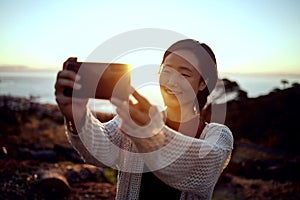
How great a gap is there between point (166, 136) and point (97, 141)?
403 millimetres

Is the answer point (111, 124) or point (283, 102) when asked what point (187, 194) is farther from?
point (283, 102)

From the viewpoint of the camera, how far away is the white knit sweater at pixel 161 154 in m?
1.13

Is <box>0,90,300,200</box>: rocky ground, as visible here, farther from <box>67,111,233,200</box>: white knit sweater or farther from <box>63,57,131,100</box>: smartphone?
<box>63,57,131,100</box>: smartphone

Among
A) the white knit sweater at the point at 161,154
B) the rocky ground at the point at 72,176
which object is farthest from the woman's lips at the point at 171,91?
the rocky ground at the point at 72,176

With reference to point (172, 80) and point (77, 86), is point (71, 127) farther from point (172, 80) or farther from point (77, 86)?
point (172, 80)

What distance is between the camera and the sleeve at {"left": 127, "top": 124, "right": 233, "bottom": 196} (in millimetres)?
1092

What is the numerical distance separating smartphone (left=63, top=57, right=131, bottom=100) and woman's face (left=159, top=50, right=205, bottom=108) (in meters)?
0.67

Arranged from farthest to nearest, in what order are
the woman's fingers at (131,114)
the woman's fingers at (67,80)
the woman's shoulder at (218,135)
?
the woman's shoulder at (218,135) → the woman's fingers at (67,80) → the woman's fingers at (131,114)

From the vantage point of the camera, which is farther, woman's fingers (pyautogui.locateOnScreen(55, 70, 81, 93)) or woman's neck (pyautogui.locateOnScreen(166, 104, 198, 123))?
woman's neck (pyautogui.locateOnScreen(166, 104, 198, 123))

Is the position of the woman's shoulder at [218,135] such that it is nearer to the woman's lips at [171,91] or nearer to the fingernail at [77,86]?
the woman's lips at [171,91]

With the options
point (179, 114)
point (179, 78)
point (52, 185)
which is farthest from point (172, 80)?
point (52, 185)

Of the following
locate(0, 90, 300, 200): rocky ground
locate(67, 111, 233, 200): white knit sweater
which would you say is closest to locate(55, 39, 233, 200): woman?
locate(67, 111, 233, 200): white knit sweater

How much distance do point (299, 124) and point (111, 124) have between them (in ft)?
47.2

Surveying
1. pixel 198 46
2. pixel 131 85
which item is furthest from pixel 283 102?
pixel 131 85
